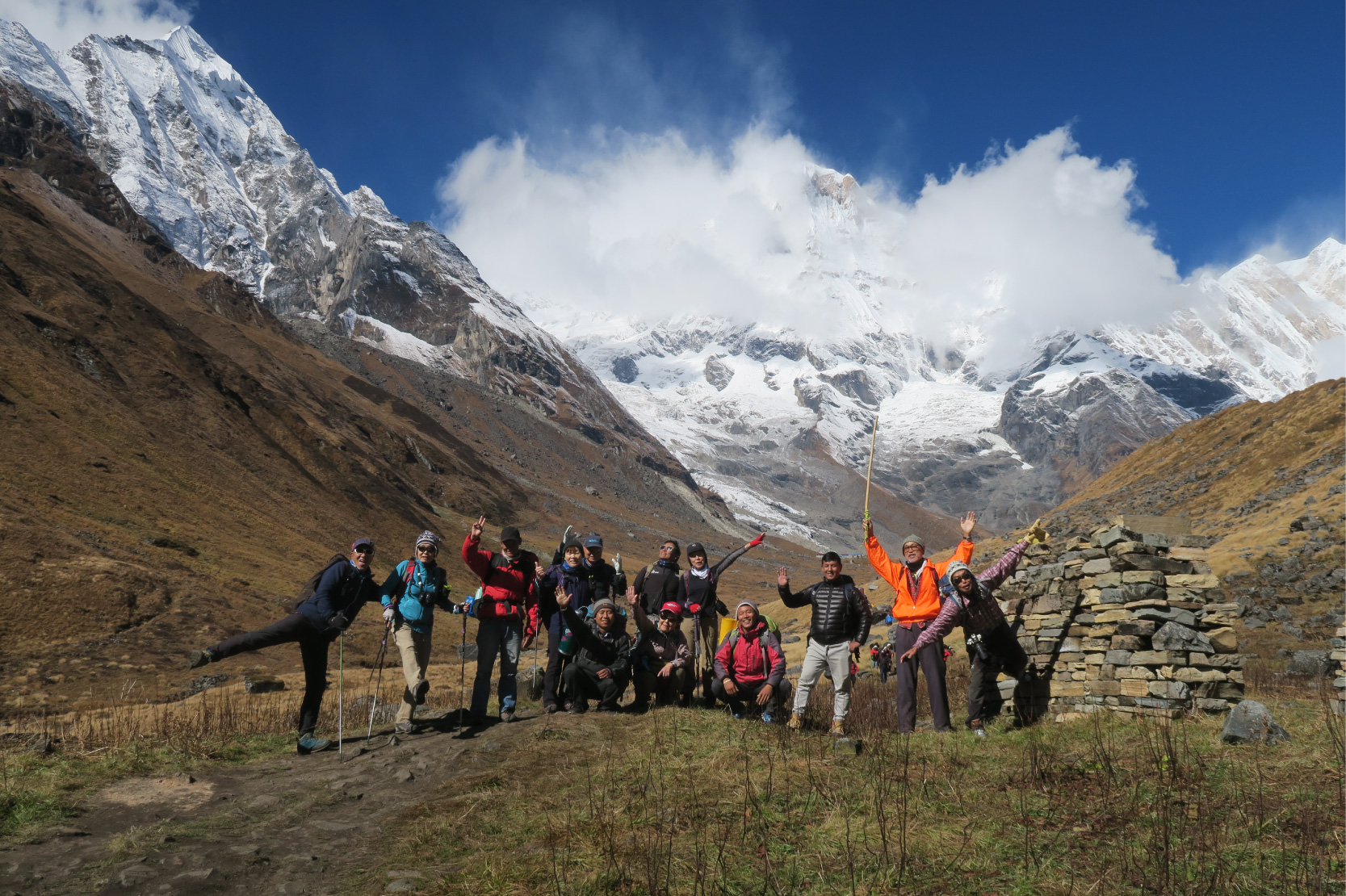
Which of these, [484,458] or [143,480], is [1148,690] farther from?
[484,458]

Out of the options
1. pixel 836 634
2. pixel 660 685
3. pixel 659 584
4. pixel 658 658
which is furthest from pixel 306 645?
pixel 836 634

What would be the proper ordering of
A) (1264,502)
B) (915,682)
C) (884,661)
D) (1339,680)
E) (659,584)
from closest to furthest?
(915,682) → (1339,680) → (659,584) → (884,661) → (1264,502)

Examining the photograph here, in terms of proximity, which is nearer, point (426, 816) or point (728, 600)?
point (426, 816)

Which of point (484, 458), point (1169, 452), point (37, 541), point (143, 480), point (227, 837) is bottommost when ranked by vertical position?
point (227, 837)

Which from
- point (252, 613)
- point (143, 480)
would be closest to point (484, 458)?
point (143, 480)

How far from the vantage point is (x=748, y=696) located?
33.6ft

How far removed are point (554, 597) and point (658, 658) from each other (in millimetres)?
1753

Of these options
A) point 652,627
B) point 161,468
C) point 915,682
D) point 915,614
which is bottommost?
point 915,682

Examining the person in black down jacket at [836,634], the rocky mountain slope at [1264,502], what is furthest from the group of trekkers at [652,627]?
the rocky mountain slope at [1264,502]

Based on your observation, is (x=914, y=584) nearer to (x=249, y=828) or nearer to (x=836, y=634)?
(x=836, y=634)

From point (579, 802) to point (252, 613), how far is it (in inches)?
1043

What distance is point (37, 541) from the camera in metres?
24.5

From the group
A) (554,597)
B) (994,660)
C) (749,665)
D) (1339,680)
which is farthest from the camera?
(1339,680)

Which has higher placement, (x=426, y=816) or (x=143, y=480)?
(x=143, y=480)
